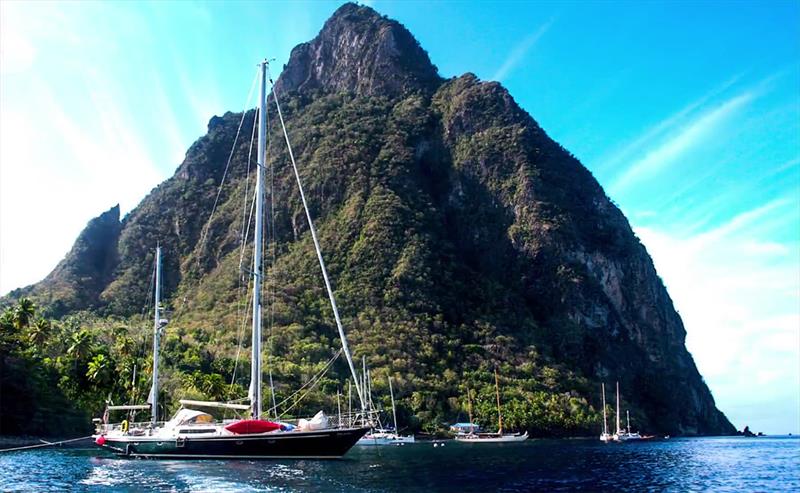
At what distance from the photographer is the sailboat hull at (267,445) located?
129 feet

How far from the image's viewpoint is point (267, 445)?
39500 mm

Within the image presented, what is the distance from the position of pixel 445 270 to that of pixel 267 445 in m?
119

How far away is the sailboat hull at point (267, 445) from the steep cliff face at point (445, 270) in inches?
2633

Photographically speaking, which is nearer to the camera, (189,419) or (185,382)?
(189,419)

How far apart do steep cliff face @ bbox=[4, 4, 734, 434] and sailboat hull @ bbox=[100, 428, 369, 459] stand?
→ 66.9 meters

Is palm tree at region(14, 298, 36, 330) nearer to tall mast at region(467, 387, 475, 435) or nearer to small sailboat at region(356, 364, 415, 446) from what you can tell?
small sailboat at region(356, 364, 415, 446)

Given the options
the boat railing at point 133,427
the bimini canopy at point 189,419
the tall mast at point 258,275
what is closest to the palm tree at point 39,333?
the boat railing at point 133,427

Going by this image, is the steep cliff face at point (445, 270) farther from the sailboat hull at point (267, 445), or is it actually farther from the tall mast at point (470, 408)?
the sailboat hull at point (267, 445)

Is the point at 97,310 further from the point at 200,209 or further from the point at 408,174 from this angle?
the point at 408,174

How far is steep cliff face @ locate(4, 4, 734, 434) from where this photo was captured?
128 m

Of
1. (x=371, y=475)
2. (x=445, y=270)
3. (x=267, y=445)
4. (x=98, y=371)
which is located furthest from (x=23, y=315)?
(x=445, y=270)

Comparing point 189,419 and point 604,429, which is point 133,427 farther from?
point 604,429

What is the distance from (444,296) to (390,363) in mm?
34336

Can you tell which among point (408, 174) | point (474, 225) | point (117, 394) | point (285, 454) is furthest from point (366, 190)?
point (285, 454)
